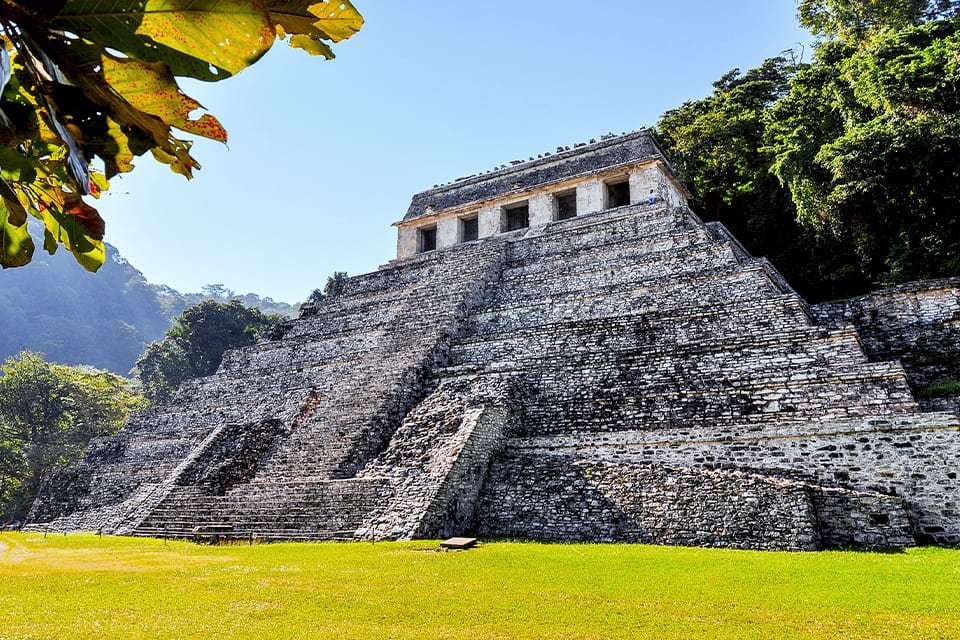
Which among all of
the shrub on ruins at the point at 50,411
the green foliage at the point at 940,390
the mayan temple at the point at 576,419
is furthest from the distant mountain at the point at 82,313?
the green foliage at the point at 940,390

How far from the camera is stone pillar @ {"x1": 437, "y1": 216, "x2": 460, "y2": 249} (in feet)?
76.4

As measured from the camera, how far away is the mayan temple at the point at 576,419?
7.77 meters

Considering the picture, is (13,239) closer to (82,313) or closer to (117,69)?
(117,69)

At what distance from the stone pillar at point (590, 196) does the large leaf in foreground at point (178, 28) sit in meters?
20.4

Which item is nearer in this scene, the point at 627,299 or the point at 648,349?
the point at 648,349

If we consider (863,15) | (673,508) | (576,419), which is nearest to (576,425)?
(576,419)

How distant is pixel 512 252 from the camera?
19750mm

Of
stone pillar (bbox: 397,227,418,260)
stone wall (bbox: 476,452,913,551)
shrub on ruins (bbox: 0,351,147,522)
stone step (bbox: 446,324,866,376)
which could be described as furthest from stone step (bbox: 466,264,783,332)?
shrub on ruins (bbox: 0,351,147,522)

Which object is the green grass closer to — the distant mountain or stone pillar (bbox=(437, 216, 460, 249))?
stone pillar (bbox=(437, 216, 460, 249))

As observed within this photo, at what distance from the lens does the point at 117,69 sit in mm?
1081

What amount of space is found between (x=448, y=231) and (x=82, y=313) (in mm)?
99334

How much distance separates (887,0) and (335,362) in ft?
72.7

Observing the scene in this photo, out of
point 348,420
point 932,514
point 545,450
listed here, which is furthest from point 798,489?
point 348,420

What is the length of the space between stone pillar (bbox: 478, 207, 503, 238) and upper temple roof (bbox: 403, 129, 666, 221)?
0.51 metres
